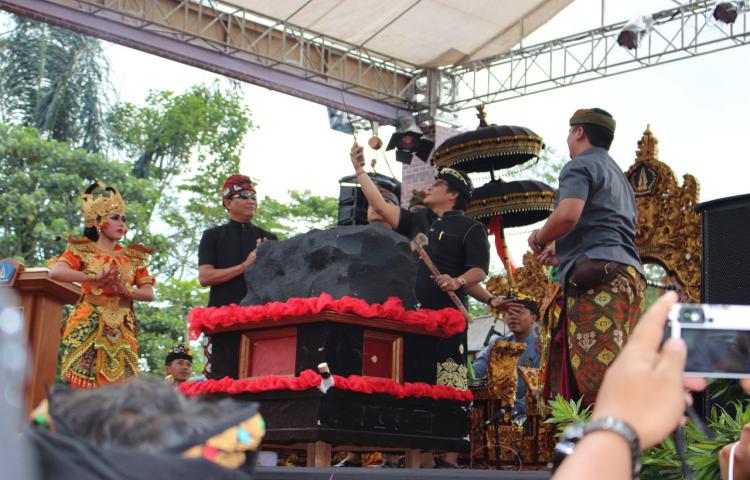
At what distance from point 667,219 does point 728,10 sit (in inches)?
168

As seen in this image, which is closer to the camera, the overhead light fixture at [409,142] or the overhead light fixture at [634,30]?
the overhead light fixture at [634,30]

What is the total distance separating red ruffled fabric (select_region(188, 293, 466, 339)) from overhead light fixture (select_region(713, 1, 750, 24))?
6921 millimetres

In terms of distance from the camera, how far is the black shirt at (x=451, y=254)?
18.0 ft

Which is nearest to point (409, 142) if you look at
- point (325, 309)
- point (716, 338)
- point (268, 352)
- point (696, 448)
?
point (268, 352)

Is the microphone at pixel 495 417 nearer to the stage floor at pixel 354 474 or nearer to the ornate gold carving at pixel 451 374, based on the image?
the ornate gold carving at pixel 451 374

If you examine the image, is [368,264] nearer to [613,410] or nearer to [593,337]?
[593,337]

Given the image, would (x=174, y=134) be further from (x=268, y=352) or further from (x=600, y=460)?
(x=600, y=460)

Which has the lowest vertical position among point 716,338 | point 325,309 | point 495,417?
point 716,338

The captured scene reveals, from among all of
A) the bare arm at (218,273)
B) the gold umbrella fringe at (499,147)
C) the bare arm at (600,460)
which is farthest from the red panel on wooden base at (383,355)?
the gold umbrella fringe at (499,147)

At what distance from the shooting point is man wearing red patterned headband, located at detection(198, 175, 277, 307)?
230 inches

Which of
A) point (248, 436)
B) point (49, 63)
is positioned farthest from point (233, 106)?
point (248, 436)

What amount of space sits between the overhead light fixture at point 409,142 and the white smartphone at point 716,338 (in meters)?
11.6

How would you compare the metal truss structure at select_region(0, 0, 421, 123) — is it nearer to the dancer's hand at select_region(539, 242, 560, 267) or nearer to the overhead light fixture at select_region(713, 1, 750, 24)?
the overhead light fixture at select_region(713, 1, 750, 24)

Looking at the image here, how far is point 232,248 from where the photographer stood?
6000 mm
